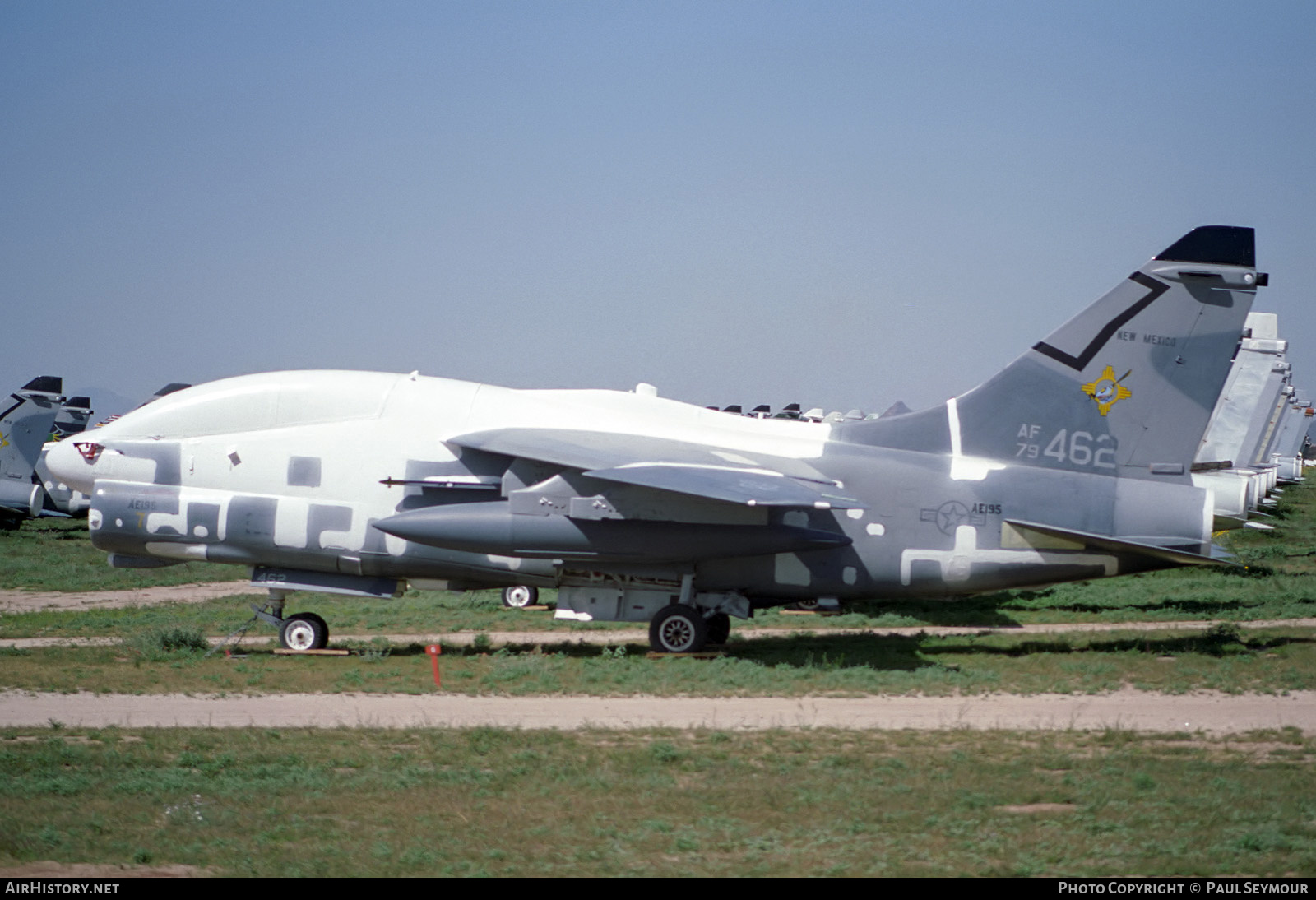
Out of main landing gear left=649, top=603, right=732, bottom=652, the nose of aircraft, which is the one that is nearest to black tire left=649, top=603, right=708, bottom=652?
main landing gear left=649, top=603, right=732, bottom=652

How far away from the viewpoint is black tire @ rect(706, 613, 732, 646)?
17.6 metres

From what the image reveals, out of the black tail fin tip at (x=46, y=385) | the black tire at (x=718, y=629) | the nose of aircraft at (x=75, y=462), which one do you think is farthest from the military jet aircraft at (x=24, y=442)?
the black tire at (x=718, y=629)

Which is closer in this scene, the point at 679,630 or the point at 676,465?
the point at 676,465

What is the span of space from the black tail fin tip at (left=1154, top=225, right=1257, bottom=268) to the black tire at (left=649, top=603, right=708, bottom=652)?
847 centimetres

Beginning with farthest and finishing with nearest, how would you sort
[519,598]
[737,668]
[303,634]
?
[519,598], [303,634], [737,668]

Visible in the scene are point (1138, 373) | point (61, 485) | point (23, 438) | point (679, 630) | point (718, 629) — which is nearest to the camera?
point (1138, 373)

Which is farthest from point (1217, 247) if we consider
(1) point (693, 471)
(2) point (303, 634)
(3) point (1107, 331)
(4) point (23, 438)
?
(4) point (23, 438)

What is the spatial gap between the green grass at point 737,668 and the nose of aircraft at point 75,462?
258 cm

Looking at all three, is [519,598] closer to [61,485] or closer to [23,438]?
[61,485]

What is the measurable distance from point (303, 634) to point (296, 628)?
0.15m

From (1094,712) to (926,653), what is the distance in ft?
14.4

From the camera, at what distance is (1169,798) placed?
355 inches

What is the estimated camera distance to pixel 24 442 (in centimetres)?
4097

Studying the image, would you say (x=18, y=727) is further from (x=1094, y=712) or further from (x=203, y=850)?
(x=1094, y=712)
